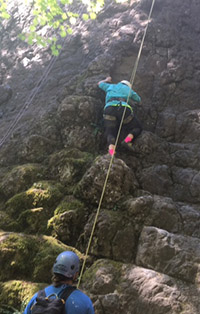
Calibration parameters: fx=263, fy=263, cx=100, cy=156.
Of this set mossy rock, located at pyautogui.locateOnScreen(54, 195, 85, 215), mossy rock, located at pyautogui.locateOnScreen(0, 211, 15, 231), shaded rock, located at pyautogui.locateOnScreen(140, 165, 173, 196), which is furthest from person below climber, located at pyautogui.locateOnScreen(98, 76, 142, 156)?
mossy rock, located at pyautogui.locateOnScreen(0, 211, 15, 231)

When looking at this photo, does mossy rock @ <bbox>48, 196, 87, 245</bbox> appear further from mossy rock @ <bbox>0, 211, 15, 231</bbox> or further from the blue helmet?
the blue helmet

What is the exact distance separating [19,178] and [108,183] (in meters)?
2.08

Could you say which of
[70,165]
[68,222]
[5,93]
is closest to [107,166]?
[70,165]

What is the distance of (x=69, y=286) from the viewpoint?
2697 mm

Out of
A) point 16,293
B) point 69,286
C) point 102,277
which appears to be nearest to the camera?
point 69,286

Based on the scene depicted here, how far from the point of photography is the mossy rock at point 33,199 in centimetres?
540

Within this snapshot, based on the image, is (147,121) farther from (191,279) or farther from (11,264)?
(11,264)

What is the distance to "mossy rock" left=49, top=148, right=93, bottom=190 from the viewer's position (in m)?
5.95

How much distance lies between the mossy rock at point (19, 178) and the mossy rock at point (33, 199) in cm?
30

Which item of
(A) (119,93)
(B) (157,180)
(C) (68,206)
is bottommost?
(B) (157,180)

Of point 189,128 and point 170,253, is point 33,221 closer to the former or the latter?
point 170,253

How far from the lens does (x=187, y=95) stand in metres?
8.11

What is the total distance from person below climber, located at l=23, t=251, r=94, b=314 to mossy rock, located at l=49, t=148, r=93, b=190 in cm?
307

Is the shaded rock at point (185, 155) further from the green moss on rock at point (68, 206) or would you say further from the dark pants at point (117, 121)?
the green moss on rock at point (68, 206)
